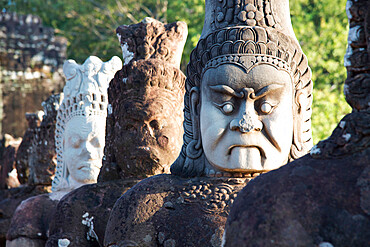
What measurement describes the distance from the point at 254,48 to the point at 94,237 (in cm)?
233

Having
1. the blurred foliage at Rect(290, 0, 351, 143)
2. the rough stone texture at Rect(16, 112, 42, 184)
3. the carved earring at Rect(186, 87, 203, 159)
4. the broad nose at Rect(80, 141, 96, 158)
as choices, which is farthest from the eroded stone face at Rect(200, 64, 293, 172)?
the blurred foliage at Rect(290, 0, 351, 143)

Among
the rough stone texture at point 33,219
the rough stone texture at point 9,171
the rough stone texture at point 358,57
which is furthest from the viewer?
the rough stone texture at point 9,171

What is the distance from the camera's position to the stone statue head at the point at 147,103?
536 centimetres

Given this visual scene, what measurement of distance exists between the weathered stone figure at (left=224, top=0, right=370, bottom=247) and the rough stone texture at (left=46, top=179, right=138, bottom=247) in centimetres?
318

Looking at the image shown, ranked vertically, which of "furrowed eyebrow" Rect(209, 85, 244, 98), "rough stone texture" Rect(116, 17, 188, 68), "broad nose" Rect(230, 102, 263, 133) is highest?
"rough stone texture" Rect(116, 17, 188, 68)

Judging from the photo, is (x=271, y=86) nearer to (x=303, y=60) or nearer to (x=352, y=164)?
(x=303, y=60)

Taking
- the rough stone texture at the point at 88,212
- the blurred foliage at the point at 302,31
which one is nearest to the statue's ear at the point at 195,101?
the rough stone texture at the point at 88,212

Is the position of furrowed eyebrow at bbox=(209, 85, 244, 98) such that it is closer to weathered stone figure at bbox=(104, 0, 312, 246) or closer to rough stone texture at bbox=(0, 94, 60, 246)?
weathered stone figure at bbox=(104, 0, 312, 246)

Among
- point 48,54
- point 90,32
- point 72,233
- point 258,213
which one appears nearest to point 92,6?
point 90,32

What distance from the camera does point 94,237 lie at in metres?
5.33

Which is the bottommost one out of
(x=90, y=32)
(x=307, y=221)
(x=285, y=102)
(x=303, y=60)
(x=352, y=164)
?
(x=307, y=221)

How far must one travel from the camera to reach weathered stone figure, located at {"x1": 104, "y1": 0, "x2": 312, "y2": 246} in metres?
3.97

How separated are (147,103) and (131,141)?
1.22 ft

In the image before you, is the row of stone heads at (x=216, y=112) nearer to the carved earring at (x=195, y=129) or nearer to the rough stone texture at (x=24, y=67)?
the carved earring at (x=195, y=129)
